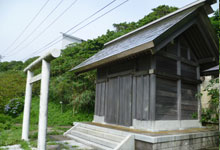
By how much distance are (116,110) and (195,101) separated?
3.39m

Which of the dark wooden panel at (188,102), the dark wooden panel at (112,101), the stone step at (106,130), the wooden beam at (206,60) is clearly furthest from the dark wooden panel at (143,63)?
the wooden beam at (206,60)

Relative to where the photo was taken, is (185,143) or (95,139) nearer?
(185,143)

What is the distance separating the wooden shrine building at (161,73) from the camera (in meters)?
5.78

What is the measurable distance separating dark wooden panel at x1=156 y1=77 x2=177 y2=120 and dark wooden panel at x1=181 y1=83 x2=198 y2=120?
58cm

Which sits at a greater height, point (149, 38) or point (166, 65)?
point (149, 38)

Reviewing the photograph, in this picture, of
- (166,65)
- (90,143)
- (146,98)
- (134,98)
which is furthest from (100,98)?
(166,65)

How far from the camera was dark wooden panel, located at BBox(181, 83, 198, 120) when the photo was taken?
6.84 m

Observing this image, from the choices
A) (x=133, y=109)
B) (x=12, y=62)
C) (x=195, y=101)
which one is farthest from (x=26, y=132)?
(x=12, y=62)

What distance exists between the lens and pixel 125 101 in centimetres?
670

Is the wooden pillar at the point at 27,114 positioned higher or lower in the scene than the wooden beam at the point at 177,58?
lower

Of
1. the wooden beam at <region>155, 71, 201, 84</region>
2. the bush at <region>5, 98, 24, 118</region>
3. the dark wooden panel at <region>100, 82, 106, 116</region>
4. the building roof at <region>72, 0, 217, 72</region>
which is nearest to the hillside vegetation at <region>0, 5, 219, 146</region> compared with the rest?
the bush at <region>5, 98, 24, 118</region>

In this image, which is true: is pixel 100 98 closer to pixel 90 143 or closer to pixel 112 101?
pixel 112 101

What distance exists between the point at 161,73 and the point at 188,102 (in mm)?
2111

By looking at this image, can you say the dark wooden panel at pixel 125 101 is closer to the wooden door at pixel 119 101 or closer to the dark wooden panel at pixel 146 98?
the wooden door at pixel 119 101
